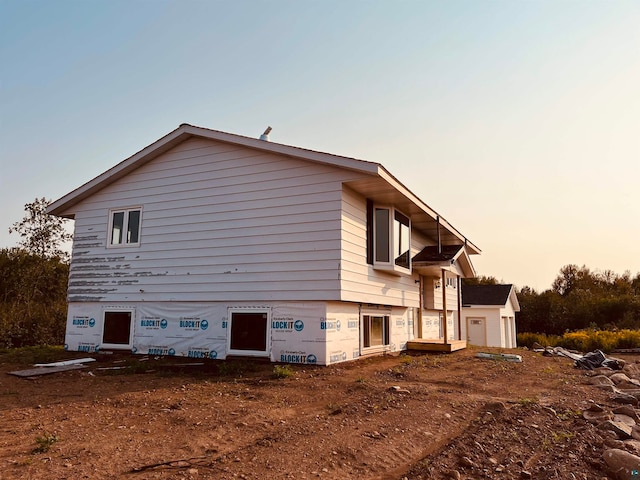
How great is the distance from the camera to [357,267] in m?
12.1

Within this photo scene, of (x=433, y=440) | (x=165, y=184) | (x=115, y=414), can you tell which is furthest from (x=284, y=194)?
(x=433, y=440)

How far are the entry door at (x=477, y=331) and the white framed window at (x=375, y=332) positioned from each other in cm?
1728

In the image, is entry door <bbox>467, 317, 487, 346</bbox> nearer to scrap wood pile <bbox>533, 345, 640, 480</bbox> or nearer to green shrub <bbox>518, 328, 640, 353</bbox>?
green shrub <bbox>518, 328, 640, 353</bbox>

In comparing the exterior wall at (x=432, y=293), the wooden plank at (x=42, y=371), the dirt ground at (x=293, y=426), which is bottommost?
the dirt ground at (x=293, y=426)

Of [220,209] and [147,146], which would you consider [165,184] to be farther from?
[220,209]

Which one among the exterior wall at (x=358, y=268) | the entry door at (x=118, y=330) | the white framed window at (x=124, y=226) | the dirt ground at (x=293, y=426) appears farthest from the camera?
the white framed window at (x=124, y=226)

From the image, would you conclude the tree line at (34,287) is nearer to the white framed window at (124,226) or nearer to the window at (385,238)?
the white framed window at (124,226)

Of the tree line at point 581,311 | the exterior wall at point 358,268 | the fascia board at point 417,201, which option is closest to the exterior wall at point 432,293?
the fascia board at point 417,201

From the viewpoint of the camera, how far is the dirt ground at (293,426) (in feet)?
15.4

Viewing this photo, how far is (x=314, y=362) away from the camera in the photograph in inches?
438

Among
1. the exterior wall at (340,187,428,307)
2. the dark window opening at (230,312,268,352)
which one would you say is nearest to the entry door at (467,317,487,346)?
the exterior wall at (340,187,428,307)

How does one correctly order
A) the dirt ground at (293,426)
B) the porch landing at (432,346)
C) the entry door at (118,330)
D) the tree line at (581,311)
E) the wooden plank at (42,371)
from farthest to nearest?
the tree line at (581,311) < the porch landing at (432,346) < the entry door at (118,330) < the wooden plank at (42,371) < the dirt ground at (293,426)

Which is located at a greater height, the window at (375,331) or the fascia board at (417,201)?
the fascia board at (417,201)

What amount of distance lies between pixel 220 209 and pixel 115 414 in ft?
23.2
